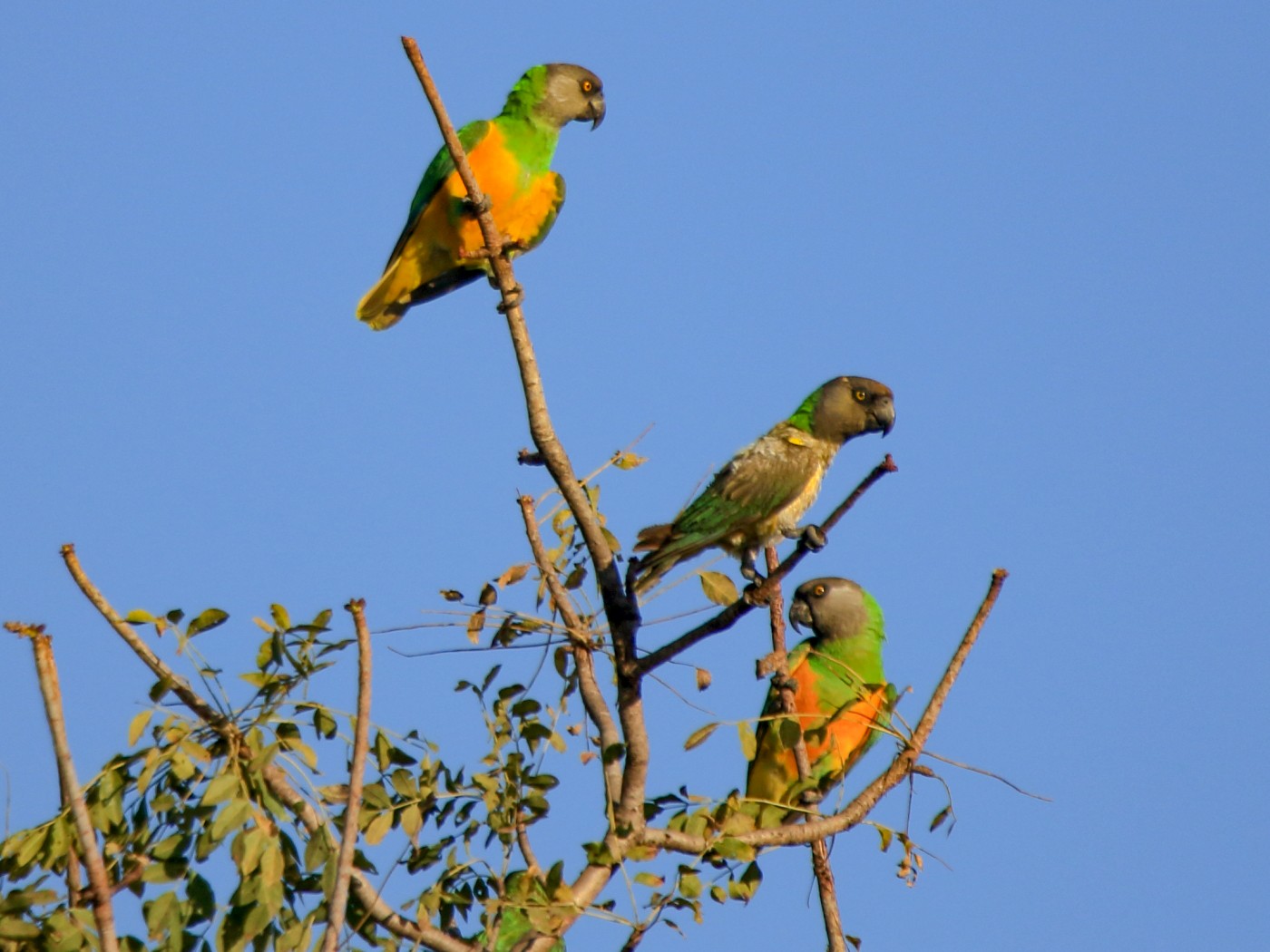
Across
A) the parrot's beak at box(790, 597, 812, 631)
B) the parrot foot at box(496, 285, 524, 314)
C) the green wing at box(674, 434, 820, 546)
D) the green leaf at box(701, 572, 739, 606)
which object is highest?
the parrot's beak at box(790, 597, 812, 631)

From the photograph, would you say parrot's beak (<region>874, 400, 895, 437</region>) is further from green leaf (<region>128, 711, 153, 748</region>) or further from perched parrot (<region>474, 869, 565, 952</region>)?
green leaf (<region>128, 711, 153, 748</region>)

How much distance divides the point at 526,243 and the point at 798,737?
453 centimetres

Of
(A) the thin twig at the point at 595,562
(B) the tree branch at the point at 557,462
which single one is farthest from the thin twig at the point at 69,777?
(B) the tree branch at the point at 557,462

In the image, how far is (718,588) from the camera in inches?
152

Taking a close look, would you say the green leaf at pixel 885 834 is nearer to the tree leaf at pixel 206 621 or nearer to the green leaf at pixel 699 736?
the green leaf at pixel 699 736

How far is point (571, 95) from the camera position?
315 inches

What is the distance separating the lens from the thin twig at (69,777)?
8.67 feet

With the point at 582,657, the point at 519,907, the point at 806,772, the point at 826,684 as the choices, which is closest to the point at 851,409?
the point at 826,684

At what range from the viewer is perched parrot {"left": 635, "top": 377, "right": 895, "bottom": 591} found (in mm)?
5258

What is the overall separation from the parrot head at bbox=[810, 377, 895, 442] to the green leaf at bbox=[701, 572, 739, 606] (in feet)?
8.01

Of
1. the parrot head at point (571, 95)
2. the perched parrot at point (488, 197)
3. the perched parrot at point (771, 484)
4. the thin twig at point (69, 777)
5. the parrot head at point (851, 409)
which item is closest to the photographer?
the thin twig at point (69, 777)

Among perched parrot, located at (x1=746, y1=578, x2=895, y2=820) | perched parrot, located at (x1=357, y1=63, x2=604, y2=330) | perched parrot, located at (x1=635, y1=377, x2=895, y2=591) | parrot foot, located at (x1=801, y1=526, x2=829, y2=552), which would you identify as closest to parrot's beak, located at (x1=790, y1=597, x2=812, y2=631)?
perched parrot, located at (x1=746, y1=578, x2=895, y2=820)

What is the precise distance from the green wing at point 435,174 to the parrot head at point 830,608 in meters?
3.07

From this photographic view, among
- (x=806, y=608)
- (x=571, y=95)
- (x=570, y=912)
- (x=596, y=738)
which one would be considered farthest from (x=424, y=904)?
(x=571, y=95)
